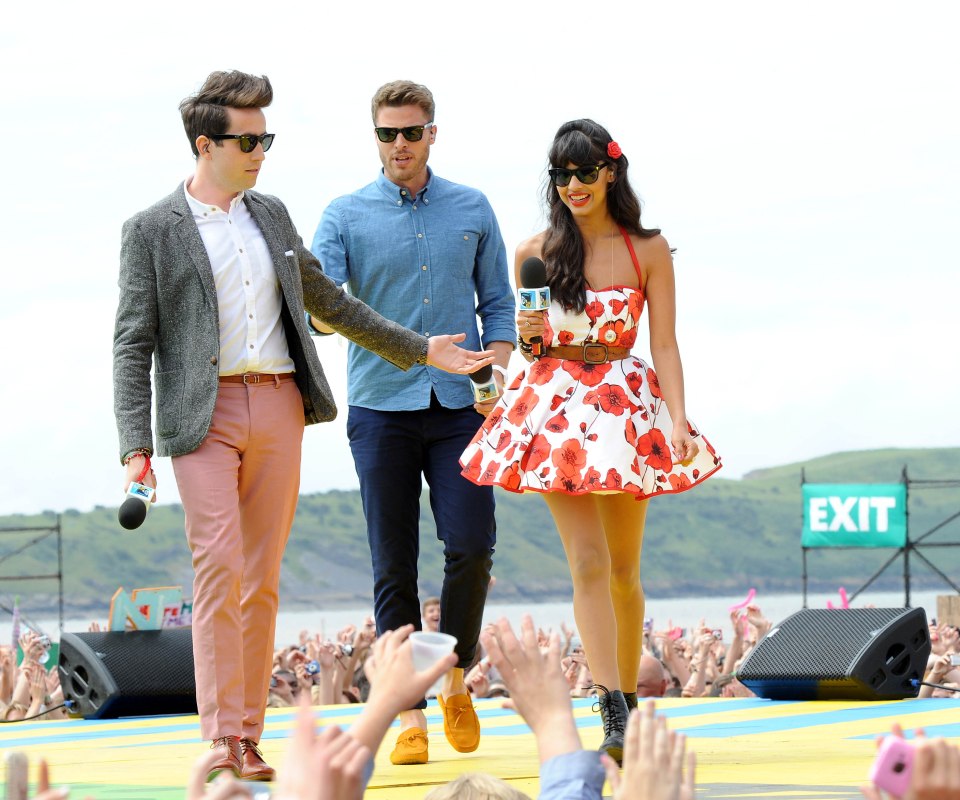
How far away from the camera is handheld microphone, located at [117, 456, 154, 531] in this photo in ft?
13.9

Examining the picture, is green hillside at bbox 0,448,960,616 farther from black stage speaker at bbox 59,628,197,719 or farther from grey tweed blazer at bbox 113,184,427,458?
grey tweed blazer at bbox 113,184,427,458

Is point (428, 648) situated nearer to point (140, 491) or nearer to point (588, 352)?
point (140, 491)

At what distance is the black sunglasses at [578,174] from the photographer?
514 cm

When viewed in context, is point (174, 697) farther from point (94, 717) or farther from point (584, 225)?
point (584, 225)

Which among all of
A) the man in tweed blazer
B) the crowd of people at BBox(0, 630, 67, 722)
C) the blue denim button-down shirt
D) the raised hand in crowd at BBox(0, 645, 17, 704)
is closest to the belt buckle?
the blue denim button-down shirt

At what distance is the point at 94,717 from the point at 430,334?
3535 mm

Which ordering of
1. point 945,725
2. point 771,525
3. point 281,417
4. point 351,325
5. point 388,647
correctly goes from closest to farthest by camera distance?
point 388,647 → point 281,417 → point 351,325 → point 945,725 → point 771,525

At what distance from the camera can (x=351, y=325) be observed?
5.21m

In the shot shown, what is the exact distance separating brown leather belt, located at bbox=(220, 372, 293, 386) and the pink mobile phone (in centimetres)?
323

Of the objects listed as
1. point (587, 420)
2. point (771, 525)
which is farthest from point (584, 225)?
point (771, 525)

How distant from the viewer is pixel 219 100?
15.5 ft

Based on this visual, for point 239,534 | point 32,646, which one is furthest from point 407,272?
point 32,646

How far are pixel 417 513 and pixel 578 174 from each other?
1.27m

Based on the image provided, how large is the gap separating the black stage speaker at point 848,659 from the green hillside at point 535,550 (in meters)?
85.9
